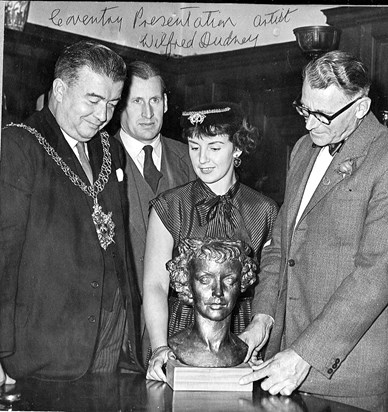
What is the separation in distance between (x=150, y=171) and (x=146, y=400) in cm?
106

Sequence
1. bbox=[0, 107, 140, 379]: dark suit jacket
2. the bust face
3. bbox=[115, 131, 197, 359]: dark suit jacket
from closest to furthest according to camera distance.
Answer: the bust face, bbox=[0, 107, 140, 379]: dark suit jacket, bbox=[115, 131, 197, 359]: dark suit jacket

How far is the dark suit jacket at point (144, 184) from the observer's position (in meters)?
2.98

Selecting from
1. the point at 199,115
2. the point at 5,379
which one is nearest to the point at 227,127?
the point at 199,115

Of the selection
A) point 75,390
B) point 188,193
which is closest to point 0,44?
point 188,193

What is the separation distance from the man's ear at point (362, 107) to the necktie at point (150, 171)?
89 centimetres

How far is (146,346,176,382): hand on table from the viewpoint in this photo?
2.58m

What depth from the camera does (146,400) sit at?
7.75ft

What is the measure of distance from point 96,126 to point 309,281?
1064mm

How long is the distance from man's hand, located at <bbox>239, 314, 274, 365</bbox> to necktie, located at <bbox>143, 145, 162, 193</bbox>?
2.37 ft

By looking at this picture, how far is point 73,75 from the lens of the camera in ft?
9.52

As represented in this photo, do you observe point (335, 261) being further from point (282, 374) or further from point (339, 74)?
point (339, 74)

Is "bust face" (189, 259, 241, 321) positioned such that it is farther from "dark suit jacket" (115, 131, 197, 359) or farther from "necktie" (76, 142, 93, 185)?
"necktie" (76, 142, 93, 185)
